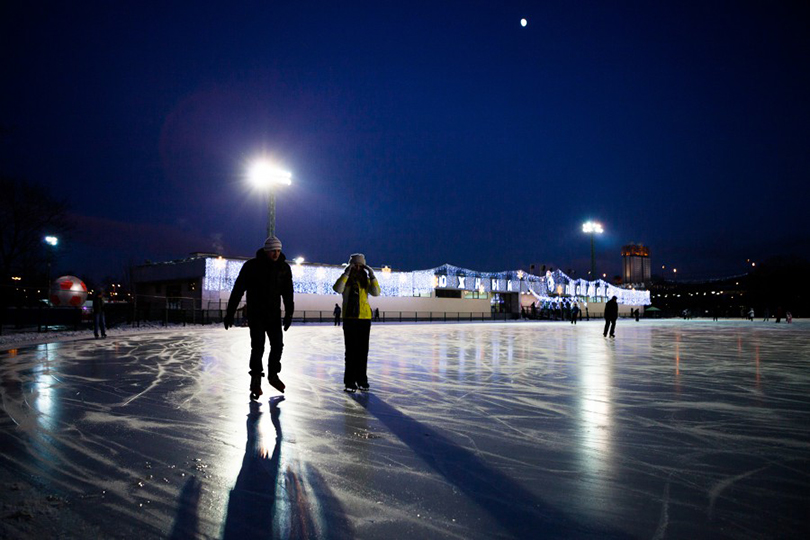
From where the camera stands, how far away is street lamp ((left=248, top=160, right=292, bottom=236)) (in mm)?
15188

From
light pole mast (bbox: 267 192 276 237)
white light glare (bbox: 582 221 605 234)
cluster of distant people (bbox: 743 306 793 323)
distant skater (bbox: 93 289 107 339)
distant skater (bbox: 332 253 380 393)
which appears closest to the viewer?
distant skater (bbox: 332 253 380 393)

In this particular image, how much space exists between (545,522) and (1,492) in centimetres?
242

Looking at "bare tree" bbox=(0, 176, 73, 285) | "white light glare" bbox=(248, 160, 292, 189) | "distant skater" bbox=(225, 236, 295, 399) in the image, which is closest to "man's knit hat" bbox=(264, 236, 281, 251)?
"distant skater" bbox=(225, 236, 295, 399)

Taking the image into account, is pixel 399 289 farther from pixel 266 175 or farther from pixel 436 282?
pixel 266 175

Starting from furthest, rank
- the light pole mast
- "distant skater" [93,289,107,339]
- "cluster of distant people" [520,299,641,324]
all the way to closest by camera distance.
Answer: "cluster of distant people" [520,299,641,324], the light pole mast, "distant skater" [93,289,107,339]

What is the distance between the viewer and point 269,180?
51.6 ft

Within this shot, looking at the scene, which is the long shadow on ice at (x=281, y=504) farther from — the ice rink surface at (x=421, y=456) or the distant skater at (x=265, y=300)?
the distant skater at (x=265, y=300)

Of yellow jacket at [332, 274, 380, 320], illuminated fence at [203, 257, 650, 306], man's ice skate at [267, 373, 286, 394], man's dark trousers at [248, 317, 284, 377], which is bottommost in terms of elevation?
man's ice skate at [267, 373, 286, 394]

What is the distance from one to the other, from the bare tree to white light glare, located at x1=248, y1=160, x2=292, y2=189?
18.0 m

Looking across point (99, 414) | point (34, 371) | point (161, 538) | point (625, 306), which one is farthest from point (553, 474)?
point (625, 306)

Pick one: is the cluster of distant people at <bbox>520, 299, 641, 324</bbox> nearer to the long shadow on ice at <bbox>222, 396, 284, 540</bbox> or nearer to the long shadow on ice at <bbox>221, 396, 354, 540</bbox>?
the long shadow on ice at <bbox>222, 396, 284, 540</bbox>

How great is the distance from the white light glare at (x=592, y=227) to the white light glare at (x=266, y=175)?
2935 cm

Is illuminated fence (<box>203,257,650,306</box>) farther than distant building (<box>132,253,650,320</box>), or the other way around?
illuminated fence (<box>203,257,650,306</box>)

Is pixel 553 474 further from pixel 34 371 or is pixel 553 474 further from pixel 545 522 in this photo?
pixel 34 371
